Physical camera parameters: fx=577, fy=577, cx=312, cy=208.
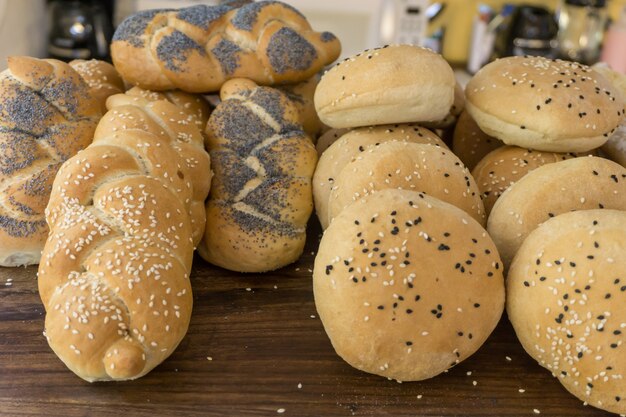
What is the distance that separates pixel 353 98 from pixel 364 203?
0.36m

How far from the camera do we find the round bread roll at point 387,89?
151cm

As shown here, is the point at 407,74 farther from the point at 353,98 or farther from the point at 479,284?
the point at 479,284

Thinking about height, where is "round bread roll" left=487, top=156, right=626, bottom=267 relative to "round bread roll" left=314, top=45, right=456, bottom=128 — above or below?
below

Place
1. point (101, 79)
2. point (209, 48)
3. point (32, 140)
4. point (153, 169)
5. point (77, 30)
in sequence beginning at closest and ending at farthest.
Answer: point (153, 169)
point (32, 140)
point (209, 48)
point (101, 79)
point (77, 30)

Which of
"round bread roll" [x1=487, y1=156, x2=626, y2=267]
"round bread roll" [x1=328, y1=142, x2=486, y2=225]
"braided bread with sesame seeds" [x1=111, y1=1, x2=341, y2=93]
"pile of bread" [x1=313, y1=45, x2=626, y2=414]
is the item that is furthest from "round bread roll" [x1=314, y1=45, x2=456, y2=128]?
"round bread roll" [x1=487, y1=156, x2=626, y2=267]

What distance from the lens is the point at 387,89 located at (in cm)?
150

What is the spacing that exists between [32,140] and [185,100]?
1.50ft

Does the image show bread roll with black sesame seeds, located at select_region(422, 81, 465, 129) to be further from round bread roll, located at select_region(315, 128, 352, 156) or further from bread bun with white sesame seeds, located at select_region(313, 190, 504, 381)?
bread bun with white sesame seeds, located at select_region(313, 190, 504, 381)

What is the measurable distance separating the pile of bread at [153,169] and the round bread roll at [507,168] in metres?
0.49

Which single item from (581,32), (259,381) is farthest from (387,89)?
(581,32)

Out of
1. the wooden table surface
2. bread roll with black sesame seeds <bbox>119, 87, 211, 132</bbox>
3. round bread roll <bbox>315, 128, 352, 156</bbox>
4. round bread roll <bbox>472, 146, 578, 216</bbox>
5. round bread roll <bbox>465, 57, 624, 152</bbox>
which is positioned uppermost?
round bread roll <bbox>465, 57, 624, 152</bbox>

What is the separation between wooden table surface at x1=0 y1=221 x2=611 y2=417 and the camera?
1.20 meters

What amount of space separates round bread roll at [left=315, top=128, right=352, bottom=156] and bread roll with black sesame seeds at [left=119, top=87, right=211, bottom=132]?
1.20ft

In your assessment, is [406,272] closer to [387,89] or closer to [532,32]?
[387,89]
